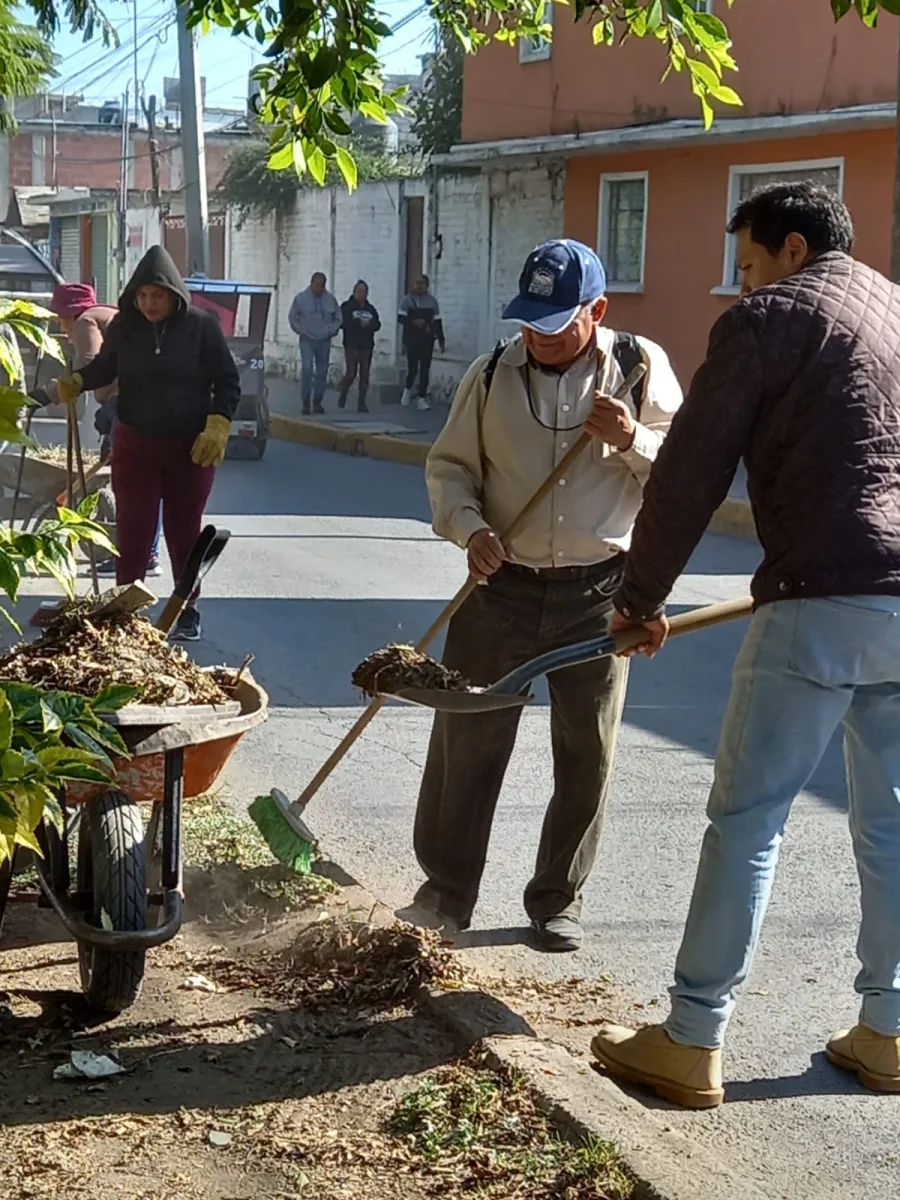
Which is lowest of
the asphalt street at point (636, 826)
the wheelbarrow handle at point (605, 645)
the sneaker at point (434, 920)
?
the asphalt street at point (636, 826)

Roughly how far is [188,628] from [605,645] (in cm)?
549

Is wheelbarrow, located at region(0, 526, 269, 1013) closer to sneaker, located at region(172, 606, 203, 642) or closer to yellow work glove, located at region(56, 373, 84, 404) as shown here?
yellow work glove, located at region(56, 373, 84, 404)

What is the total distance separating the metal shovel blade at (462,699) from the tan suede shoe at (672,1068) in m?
0.88

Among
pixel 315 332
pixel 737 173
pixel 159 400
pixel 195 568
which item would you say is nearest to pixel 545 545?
pixel 195 568

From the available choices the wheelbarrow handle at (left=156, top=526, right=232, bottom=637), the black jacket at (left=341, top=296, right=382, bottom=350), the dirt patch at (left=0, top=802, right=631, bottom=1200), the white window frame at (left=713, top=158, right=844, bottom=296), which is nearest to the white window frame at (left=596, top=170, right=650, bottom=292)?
the white window frame at (left=713, top=158, right=844, bottom=296)

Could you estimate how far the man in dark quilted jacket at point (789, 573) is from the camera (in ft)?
12.0

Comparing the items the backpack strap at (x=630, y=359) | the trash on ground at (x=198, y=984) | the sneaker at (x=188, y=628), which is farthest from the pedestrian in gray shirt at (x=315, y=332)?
the trash on ground at (x=198, y=984)

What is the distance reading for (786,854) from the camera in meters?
5.93

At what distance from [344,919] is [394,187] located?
2606cm

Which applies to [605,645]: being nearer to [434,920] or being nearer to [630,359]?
[630,359]

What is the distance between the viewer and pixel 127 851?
4.18 m

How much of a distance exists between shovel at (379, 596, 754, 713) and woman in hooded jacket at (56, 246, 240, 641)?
4.35 m

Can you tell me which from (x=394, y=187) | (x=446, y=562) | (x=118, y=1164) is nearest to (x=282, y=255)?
(x=394, y=187)

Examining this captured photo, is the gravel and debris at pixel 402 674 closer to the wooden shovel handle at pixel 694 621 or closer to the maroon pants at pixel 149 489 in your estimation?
the wooden shovel handle at pixel 694 621
